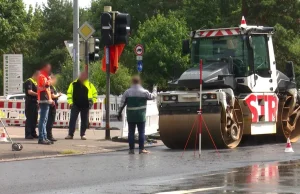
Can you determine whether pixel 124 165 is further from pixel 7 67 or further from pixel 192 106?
pixel 7 67

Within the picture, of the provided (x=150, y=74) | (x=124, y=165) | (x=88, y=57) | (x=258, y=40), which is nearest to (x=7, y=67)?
(x=88, y=57)

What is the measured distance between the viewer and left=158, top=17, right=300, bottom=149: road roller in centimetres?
1976

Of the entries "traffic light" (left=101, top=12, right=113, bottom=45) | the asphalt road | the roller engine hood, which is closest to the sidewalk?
the asphalt road

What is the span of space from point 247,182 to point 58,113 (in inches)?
680

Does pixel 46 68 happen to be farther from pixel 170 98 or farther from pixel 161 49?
pixel 161 49

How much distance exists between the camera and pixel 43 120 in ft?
63.7

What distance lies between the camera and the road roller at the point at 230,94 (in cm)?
1976

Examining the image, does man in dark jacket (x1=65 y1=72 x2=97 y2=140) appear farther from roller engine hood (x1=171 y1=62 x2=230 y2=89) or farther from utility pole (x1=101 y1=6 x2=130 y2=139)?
roller engine hood (x1=171 y1=62 x2=230 y2=89)

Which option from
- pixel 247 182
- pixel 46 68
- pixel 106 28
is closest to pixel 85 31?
pixel 106 28

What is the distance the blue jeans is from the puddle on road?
5.97 meters

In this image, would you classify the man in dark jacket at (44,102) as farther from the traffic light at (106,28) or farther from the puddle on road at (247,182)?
the puddle on road at (247,182)

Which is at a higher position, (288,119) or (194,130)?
(288,119)

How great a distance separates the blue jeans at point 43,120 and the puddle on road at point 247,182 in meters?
5.97

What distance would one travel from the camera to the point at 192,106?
19719 mm
